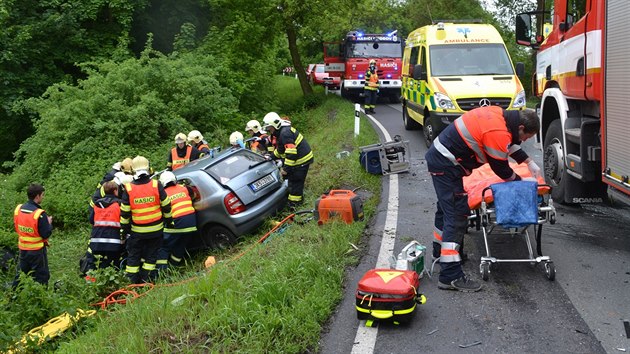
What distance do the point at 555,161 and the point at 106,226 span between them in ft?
20.0

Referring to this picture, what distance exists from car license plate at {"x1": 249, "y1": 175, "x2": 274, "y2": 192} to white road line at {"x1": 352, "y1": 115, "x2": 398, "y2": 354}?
5.95ft

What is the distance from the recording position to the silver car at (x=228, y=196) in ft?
26.4

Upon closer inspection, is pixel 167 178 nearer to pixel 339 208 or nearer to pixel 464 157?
pixel 339 208

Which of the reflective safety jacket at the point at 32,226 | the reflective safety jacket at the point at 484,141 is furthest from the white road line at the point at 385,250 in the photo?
the reflective safety jacket at the point at 32,226

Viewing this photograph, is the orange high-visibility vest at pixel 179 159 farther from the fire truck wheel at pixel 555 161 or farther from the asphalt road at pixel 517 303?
the fire truck wheel at pixel 555 161

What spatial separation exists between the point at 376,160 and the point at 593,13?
4.07 metres

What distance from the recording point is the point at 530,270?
536 centimetres

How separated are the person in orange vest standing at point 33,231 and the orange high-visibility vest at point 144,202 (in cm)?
141

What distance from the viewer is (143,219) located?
24.3 feet

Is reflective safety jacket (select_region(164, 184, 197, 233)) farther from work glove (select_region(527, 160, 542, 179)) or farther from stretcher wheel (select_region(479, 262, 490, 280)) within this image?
work glove (select_region(527, 160, 542, 179))

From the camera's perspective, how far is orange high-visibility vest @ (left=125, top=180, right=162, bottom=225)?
734 centimetres

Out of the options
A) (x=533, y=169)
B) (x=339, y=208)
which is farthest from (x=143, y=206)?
(x=533, y=169)

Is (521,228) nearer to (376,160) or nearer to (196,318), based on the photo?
(196,318)

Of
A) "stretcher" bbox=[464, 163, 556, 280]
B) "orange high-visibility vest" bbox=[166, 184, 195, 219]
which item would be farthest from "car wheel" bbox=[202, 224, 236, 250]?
"stretcher" bbox=[464, 163, 556, 280]
